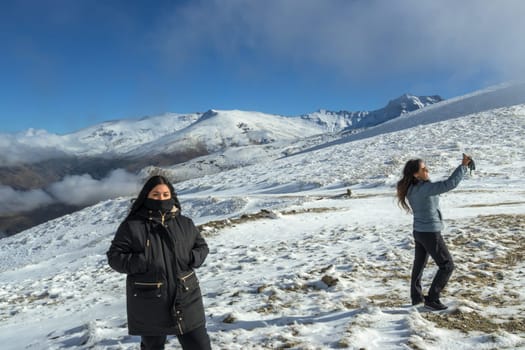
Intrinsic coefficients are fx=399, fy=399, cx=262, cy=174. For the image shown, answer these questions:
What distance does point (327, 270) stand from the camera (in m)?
10.4

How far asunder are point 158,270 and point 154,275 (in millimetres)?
71

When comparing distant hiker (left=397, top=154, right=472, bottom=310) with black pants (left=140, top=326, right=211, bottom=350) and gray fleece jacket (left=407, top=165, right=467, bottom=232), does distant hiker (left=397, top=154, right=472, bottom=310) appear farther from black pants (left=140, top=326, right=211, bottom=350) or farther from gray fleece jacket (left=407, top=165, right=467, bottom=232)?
black pants (left=140, top=326, right=211, bottom=350)

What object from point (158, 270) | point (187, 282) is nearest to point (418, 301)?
point (187, 282)

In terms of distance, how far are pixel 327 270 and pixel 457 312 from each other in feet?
12.8

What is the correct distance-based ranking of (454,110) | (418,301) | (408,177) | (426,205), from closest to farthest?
1. (426,205)
2. (408,177)
3. (418,301)
4. (454,110)

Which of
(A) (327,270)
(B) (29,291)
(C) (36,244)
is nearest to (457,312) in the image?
(A) (327,270)

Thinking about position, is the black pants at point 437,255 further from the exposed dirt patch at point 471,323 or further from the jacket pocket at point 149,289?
the jacket pocket at point 149,289

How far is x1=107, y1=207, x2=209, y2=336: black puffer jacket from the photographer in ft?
14.6

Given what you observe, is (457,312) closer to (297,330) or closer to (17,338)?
(297,330)

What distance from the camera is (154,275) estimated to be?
445cm

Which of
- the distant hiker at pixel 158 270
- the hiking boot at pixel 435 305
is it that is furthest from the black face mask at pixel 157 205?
the hiking boot at pixel 435 305

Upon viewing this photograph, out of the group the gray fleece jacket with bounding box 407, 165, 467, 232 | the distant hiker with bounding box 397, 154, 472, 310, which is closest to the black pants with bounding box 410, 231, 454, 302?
A: the distant hiker with bounding box 397, 154, 472, 310

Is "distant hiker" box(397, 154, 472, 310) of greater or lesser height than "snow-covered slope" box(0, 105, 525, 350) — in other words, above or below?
above

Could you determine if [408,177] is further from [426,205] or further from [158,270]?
[158,270]
